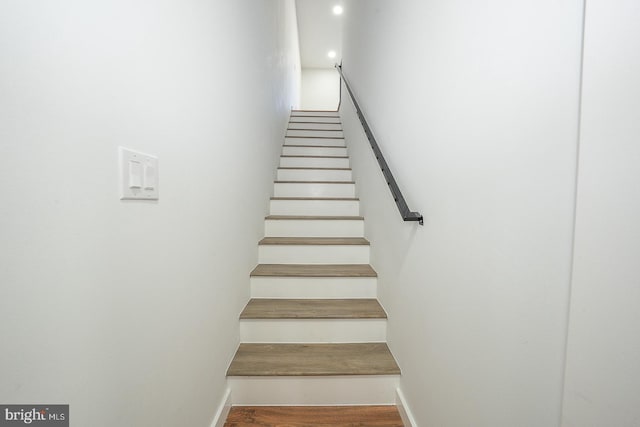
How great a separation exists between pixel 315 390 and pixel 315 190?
5.90 ft

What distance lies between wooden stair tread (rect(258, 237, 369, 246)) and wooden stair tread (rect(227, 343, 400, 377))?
0.73m

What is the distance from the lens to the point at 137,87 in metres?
0.63

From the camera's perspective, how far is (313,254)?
6.40 ft

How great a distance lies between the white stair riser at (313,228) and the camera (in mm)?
2207


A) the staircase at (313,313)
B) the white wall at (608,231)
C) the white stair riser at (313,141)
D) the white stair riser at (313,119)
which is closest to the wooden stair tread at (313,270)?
the staircase at (313,313)

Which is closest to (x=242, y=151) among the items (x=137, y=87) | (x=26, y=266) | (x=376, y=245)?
(x=137, y=87)

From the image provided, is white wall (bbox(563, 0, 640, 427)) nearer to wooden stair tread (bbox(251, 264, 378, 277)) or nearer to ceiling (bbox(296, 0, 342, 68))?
wooden stair tread (bbox(251, 264, 378, 277))

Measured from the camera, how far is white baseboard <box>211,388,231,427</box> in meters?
1.12

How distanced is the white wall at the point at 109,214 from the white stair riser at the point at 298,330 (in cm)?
35

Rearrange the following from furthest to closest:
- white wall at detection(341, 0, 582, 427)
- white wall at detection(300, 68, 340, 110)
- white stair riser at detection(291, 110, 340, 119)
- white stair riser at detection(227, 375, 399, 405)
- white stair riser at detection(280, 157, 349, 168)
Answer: white wall at detection(300, 68, 340, 110)
white stair riser at detection(291, 110, 340, 119)
white stair riser at detection(280, 157, 349, 168)
white stair riser at detection(227, 375, 399, 405)
white wall at detection(341, 0, 582, 427)

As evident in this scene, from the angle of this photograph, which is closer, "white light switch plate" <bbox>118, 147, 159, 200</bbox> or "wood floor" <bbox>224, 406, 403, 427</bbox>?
"white light switch plate" <bbox>118, 147, 159, 200</bbox>

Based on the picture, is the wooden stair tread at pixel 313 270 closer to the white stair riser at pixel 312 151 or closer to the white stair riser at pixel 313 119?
the white stair riser at pixel 312 151

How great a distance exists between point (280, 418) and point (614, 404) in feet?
4.16

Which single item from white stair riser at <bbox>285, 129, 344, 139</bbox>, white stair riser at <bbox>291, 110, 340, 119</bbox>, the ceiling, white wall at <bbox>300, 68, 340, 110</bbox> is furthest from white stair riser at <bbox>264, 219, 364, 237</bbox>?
white wall at <bbox>300, 68, 340, 110</bbox>
